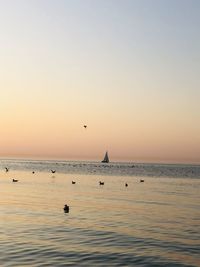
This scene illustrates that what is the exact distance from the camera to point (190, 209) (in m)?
43.6

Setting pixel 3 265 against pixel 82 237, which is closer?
pixel 3 265

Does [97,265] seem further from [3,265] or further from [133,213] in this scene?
[133,213]

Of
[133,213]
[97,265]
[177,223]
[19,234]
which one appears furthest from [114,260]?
[133,213]

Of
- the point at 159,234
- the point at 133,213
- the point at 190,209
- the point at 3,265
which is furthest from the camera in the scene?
the point at 190,209

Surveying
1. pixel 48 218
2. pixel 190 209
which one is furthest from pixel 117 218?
pixel 190 209

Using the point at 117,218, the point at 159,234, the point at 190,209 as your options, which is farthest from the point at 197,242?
the point at 190,209

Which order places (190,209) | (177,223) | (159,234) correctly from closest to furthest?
(159,234), (177,223), (190,209)

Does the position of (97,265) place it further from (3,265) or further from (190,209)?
(190,209)

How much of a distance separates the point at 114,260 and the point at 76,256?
2258 millimetres

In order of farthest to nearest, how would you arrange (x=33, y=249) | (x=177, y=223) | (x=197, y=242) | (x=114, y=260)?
1. (x=177, y=223)
2. (x=197, y=242)
3. (x=33, y=249)
4. (x=114, y=260)

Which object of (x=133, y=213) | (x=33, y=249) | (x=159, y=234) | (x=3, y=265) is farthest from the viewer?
(x=133, y=213)

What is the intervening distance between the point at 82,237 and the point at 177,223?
10903 mm

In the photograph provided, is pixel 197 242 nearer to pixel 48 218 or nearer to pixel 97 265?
pixel 97 265

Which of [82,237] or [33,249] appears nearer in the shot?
[33,249]
